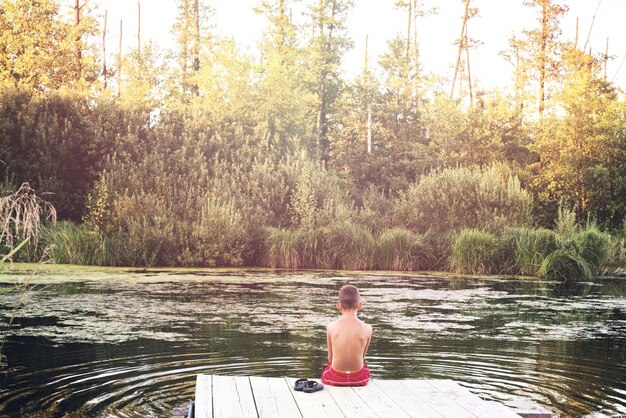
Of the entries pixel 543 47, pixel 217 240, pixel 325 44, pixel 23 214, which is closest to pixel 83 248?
pixel 217 240

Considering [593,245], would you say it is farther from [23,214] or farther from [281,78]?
[281,78]

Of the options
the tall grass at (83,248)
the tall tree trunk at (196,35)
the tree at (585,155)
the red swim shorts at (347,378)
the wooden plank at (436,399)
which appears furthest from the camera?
the tall tree trunk at (196,35)

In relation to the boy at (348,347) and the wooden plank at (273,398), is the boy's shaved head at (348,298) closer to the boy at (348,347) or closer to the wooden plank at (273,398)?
the boy at (348,347)

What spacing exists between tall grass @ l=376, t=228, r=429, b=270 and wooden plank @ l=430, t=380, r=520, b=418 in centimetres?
1443

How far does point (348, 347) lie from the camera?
18.6 ft

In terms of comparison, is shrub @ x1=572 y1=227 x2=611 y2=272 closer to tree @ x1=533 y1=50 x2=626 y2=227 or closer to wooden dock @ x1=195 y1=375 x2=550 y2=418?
tree @ x1=533 y1=50 x2=626 y2=227

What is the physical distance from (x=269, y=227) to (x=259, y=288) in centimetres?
646

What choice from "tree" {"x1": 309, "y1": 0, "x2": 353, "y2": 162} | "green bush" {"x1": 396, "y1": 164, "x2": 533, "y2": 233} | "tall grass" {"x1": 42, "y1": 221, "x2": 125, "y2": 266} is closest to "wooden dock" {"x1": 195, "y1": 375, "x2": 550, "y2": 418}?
"tall grass" {"x1": 42, "y1": 221, "x2": 125, "y2": 266}

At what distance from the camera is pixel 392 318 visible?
11.0m

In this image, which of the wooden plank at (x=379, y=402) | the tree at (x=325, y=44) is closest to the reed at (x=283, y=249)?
Result: the wooden plank at (x=379, y=402)

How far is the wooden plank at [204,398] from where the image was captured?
4688mm

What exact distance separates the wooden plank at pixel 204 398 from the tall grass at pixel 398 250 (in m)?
14.7

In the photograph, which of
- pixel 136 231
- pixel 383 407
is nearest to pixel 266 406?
pixel 383 407

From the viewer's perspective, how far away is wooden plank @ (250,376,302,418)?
15.5 ft
